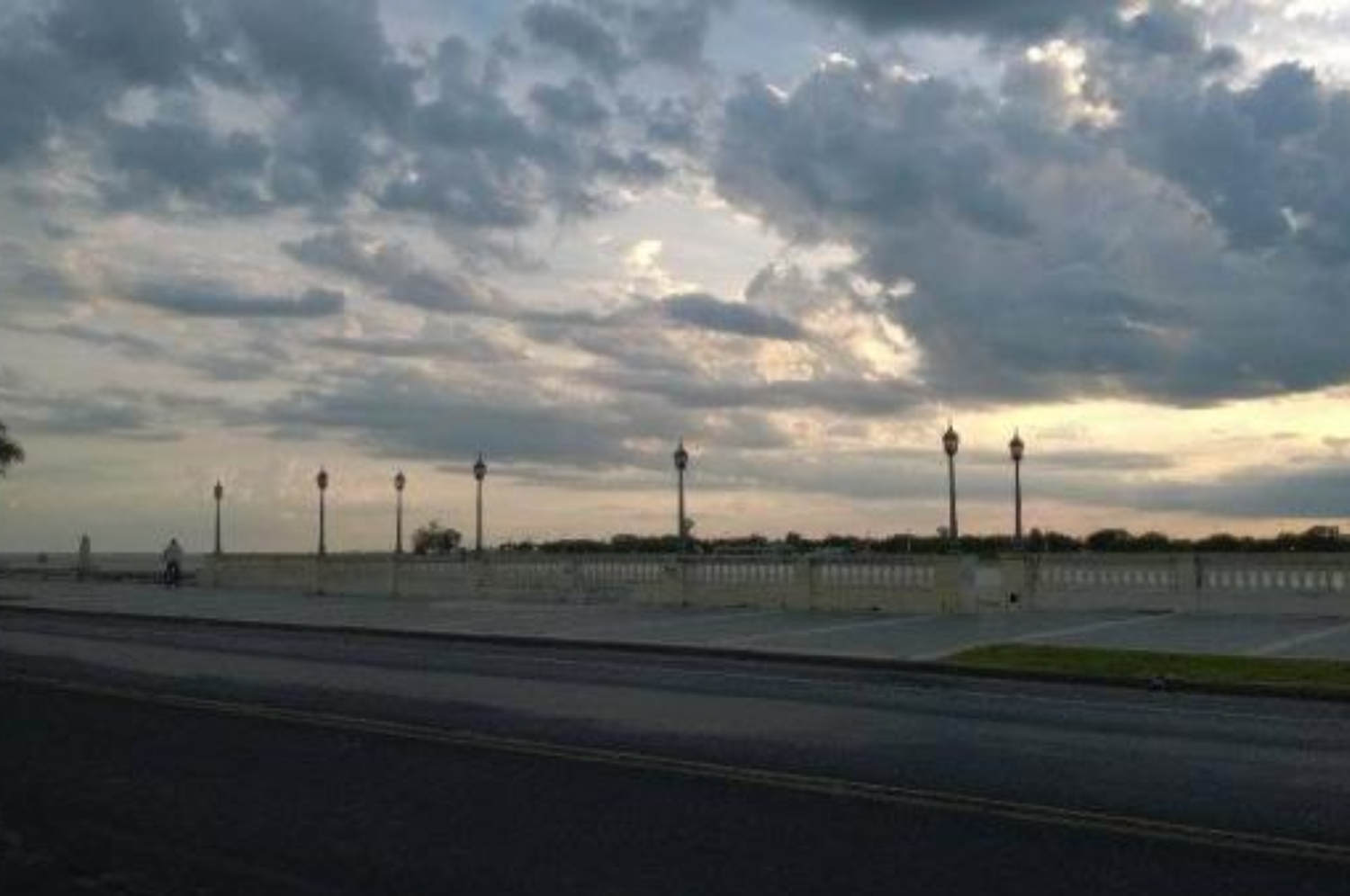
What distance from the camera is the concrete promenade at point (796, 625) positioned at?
25094mm

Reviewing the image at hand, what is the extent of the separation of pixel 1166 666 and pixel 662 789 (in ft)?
38.8

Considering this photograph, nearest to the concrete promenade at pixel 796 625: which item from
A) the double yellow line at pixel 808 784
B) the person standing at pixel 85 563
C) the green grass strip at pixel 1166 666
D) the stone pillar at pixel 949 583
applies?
the stone pillar at pixel 949 583

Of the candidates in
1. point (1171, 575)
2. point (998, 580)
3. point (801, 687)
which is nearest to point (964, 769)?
point (801, 687)

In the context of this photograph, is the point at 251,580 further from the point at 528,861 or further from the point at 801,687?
the point at 528,861

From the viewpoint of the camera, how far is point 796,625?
30672mm

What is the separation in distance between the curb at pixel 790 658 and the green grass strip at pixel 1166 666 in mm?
84

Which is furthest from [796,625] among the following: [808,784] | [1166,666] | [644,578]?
[808,784]

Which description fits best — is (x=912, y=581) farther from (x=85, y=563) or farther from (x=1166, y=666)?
(x=85, y=563)

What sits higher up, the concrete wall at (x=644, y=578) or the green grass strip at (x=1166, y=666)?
the concrete wall at (x=644, y=578)

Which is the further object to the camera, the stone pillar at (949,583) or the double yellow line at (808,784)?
the stone pillar at (949,583)

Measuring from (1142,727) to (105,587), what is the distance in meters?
50.1

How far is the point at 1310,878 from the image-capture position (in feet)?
27.0

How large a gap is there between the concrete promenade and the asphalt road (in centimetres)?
575

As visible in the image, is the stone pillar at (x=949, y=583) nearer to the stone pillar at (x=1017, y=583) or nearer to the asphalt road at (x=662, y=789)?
the stone pillar at (x=1017, y=583)
